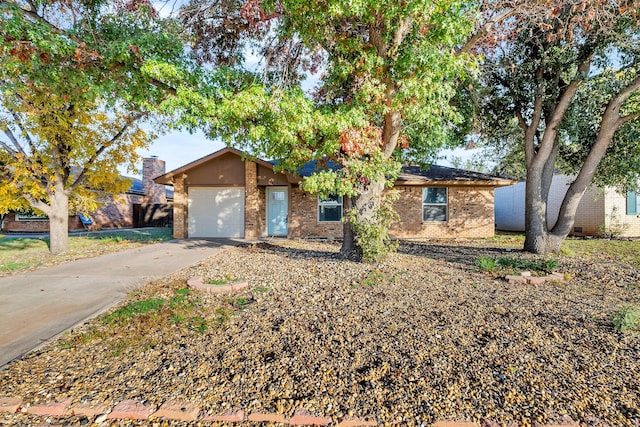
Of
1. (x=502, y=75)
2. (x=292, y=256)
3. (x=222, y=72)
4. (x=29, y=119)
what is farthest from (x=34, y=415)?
(x=502, y=75)

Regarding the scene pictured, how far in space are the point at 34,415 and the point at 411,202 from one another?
12442 mm

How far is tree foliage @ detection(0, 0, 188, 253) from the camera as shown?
5.23 m

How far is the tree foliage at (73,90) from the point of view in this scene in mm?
5230

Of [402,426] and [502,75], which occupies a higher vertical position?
[502,75]

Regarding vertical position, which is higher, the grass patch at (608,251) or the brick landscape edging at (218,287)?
the grass patch at (608,251)

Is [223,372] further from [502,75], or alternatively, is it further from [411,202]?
[411,202]

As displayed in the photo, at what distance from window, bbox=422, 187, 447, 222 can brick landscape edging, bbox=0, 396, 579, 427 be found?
1160 centimetres

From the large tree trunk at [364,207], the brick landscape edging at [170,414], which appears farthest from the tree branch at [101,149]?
the brick landscape edging at [170,414]

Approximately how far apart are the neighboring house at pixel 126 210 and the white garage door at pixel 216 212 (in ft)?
20.6

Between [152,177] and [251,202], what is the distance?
13583 millimetres

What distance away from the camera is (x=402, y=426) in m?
1.92

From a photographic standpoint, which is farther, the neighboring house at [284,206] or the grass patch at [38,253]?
the neighboring house at [284,206]

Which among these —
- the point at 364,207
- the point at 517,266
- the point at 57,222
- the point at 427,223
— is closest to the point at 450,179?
the point at 427,223

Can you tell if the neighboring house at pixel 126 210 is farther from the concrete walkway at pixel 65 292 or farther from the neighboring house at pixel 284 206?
the concrete walkway at pixel 65 292
